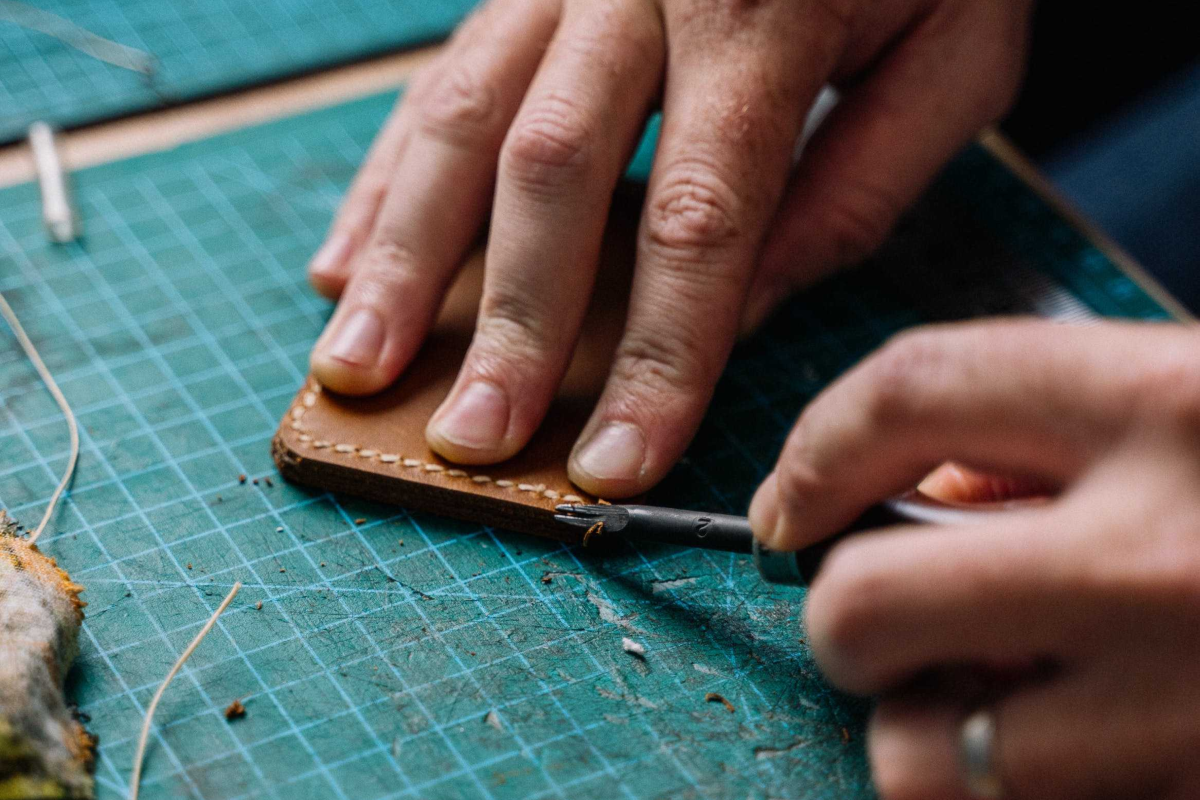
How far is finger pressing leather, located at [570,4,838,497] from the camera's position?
1594 millimetres

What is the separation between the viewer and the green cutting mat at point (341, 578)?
1.30 metres

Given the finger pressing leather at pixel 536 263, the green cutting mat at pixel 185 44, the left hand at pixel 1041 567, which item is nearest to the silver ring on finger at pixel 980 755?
the left hand at pixel 1041 567

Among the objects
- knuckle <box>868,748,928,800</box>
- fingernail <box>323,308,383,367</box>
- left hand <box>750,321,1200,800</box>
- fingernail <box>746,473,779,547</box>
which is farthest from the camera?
fingernail <box>323,308,383,367</box>

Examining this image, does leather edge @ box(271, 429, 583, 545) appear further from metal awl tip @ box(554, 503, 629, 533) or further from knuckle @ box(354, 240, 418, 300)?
knuckle @ box(354, 240, 418, 300)

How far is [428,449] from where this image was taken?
1.61 m

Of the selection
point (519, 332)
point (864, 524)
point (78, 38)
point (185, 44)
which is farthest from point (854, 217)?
point (78, 38)

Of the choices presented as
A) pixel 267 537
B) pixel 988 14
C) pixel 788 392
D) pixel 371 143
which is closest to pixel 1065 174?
pixel 988 14

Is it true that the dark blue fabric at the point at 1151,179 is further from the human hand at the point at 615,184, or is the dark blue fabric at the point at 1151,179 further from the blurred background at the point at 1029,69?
the human hand at the point at 615,184

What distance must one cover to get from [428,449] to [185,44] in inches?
57.9

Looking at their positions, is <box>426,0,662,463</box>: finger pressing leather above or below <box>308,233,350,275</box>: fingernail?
above

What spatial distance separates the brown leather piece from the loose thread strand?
23 centimetres

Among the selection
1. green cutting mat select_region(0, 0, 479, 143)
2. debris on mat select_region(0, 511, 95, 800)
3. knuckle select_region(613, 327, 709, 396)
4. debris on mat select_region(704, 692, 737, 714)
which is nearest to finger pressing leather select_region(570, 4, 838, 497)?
knuckle select_region(613, 327, 709, 396)

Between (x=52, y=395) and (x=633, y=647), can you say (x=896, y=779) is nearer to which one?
(x=633, y=647)

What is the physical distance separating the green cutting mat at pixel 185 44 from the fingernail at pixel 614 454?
1412 millimetres
